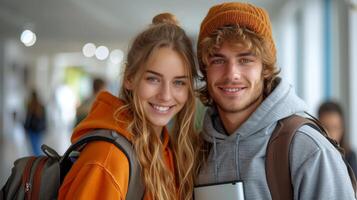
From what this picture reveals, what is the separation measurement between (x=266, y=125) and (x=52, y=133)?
15013 millimetres

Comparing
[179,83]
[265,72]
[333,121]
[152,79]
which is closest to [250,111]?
[265,72]

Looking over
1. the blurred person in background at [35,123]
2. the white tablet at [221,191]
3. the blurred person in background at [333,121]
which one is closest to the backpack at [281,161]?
the white tablet at [221,191]

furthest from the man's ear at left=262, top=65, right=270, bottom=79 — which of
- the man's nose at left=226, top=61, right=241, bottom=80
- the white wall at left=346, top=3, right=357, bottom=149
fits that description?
the white wall at left=346, top=3, right=357, bottom=149

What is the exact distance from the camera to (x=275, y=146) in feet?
5.54

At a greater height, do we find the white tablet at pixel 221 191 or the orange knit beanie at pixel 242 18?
the orange knit beanie at pixel 242 18

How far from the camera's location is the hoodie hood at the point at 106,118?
179cm

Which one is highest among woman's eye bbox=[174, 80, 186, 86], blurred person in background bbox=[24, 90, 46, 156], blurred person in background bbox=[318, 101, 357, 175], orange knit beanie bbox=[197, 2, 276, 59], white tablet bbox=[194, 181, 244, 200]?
orange knit beanie bbox=[197, 2, 276, 59]

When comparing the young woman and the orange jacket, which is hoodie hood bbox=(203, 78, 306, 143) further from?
the orange jacket

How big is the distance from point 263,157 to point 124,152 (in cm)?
51

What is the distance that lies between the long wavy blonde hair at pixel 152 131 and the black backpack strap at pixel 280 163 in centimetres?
39

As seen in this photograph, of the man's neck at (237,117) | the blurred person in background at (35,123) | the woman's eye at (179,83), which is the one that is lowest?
the blurred person in background at (35,123)

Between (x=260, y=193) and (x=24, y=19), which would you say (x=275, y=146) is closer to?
(x=260, y=193)

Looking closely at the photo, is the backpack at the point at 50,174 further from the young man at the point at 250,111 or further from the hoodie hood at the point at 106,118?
the young man at the point at 250,111

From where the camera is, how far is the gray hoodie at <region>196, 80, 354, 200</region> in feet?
5.27
